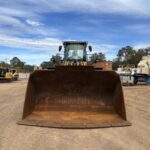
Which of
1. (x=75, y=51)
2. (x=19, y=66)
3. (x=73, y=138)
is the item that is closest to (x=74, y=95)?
(x=73, y=138)

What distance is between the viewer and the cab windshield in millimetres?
13914

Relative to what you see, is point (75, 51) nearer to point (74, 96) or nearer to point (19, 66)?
point (74, 96)

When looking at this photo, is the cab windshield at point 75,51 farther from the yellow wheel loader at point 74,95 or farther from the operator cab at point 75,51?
the yellow wheel loader at point 74,95

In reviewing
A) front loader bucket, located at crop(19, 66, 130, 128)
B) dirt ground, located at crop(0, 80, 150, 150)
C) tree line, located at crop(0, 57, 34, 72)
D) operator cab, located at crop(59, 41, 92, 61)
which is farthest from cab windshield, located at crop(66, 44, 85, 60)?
tree line, located at crop(0, 57, 34, 72)

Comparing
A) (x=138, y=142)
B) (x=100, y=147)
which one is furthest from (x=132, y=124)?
(x=100, y=147)

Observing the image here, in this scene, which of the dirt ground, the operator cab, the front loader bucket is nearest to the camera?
the dirt ground

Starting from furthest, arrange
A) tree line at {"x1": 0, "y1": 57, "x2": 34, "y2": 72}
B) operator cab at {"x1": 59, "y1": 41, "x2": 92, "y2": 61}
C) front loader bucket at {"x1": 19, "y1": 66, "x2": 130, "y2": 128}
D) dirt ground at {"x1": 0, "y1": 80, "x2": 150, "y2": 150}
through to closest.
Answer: tree line at {"x1": 0, "y1": 57, "x2": 34, "y2": 72}, operator cab at {"x1": 59, "y1": 41, "x2": 92, "y2": 61}, front loader bucket at {"x1": 19, "y1": 66, "x2": 130, "y2": 128}, dirt ground at {"x1": 0, "y1": 80, "x2": 150, "y2": 150}

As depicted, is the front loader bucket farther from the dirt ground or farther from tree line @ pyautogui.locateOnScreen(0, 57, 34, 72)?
tree line @ pyautogui.locateOnScreen(0, 57, 34, 72)

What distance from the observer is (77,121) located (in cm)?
748

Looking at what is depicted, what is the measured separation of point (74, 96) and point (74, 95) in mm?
33

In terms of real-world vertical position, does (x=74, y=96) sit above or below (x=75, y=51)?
below

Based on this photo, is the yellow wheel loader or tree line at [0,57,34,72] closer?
the yellow wheel loader

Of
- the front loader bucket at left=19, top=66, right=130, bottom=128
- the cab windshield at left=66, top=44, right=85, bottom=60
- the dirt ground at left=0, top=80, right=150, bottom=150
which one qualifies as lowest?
the dirt ground at left=0, top=80, right=150, bottom=150

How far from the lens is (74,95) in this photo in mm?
8305
